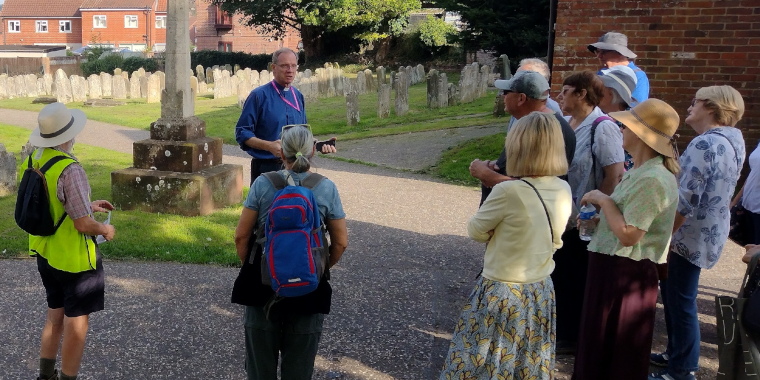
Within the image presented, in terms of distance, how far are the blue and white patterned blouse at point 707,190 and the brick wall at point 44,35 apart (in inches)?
2812

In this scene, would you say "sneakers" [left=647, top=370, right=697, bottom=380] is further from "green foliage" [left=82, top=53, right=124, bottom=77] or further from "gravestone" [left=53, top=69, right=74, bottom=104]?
"green foliage" [left=82, top=53, right=124, bottom=77]

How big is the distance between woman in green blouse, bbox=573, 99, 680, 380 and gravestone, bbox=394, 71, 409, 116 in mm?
15431

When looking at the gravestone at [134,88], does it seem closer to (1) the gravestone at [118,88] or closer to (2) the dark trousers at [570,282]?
(1) the gravestone at [118,88]

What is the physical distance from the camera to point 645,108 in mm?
3883

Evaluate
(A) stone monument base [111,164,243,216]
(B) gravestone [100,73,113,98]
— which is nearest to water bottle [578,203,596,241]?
(A) stone monument base [111,164,243,216]

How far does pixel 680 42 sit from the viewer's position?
8648 mm

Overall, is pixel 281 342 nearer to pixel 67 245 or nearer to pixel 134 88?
pixel 67 245

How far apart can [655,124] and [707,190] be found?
0.73m

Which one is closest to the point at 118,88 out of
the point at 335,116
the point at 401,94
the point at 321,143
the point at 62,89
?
the point at 62,89

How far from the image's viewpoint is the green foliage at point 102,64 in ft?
128

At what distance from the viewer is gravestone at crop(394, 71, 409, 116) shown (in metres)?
19.2

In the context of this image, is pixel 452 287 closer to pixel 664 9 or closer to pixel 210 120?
pixel 664 9

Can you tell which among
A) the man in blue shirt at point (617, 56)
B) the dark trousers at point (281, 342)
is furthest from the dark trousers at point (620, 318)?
the man in blue shirt at point (617, 56)

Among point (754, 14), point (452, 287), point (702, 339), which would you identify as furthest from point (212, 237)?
point (754, 14)
